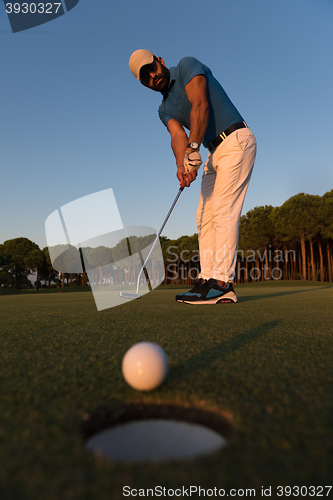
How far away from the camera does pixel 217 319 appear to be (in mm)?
2658

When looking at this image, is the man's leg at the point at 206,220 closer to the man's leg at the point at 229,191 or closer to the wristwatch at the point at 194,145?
the man's leg at the point at 229,191

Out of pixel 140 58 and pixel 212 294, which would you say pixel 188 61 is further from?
pixel 212 294

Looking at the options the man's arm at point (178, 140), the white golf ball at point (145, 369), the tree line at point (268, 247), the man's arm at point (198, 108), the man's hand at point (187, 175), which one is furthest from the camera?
the tree line at point (268, 247)

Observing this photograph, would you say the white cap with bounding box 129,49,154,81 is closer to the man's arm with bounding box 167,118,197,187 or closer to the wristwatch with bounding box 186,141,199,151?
the man's arm with bounding box 167,118,197,187

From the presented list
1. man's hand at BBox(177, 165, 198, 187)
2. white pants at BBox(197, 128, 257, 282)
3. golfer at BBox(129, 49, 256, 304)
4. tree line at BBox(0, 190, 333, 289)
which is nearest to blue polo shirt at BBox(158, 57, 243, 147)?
golfer at BBox(129, 49, 256, 304)

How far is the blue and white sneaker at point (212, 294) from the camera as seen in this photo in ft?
12.9

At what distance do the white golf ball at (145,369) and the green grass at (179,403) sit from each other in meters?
0.03

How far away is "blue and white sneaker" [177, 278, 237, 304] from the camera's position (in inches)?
155

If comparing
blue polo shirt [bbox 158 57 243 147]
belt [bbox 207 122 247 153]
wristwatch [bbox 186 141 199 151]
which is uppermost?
blue polo shirt [bbox 158 57 243 147]

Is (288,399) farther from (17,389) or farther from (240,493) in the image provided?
(17,389)

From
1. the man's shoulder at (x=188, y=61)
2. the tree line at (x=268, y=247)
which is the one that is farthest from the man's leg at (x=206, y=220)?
the tree line at (x=268, y=247)

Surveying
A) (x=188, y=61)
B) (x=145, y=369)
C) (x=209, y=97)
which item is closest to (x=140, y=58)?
(x=188, y=61)

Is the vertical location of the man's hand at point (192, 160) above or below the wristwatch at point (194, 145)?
below

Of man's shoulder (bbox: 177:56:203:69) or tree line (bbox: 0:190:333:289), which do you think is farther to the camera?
tree line (bbox: 0:190:333:289)
